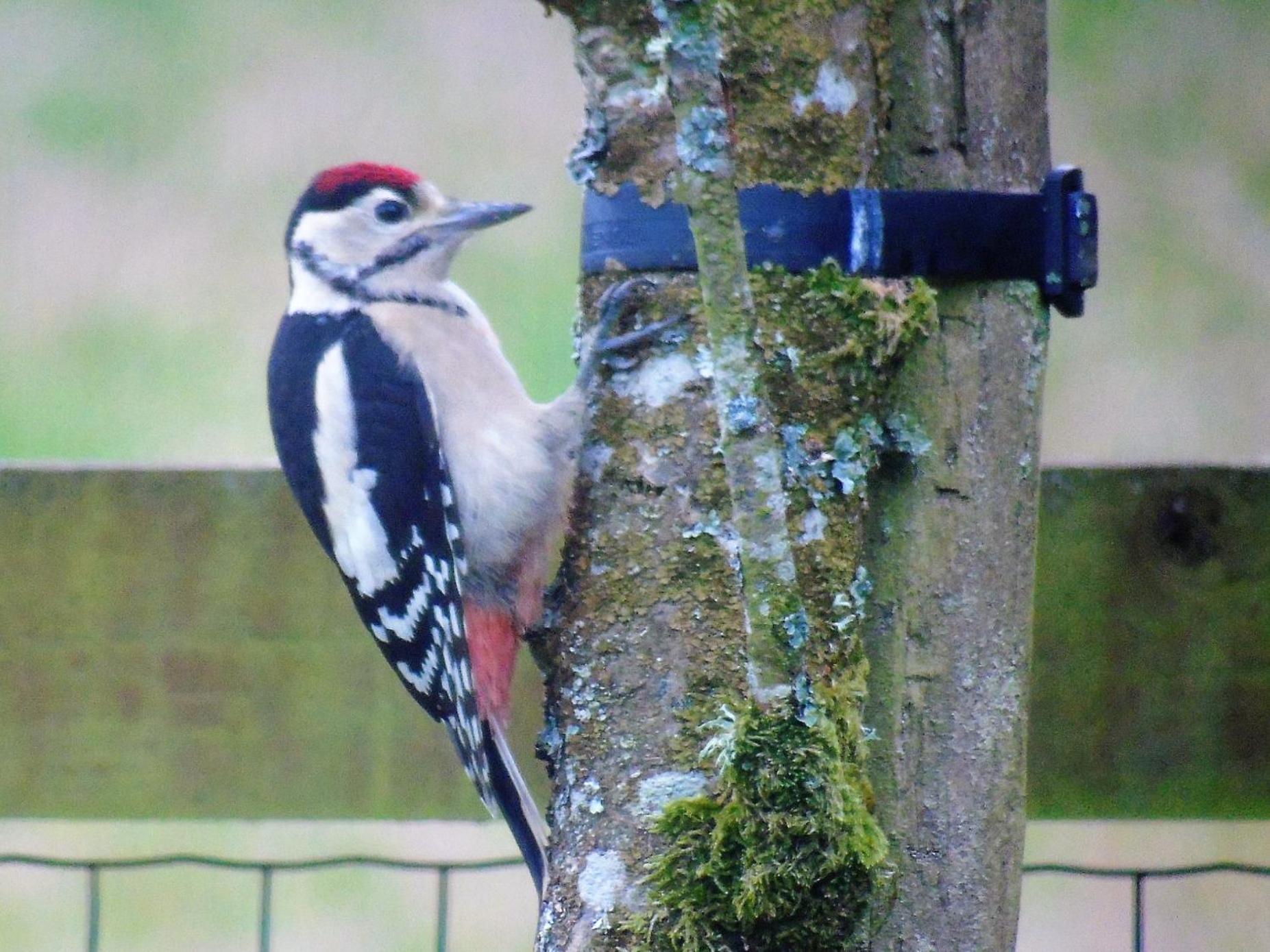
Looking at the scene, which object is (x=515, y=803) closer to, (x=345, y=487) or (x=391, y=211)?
(x=345, y=487)

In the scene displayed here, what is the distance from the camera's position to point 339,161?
3.52 metres

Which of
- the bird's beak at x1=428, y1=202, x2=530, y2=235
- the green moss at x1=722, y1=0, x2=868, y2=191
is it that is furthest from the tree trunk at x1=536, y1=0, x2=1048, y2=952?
the bird's beak at x1=428, y1=202, x2=530, y2=235

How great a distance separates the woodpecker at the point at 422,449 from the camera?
5.09 feet

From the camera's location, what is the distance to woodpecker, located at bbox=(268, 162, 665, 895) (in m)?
1.55

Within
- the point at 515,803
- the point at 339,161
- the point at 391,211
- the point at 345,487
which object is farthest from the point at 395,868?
the point at 339,161

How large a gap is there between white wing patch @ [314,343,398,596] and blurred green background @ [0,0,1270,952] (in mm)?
720

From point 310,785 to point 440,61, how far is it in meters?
1.79

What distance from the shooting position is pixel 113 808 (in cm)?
150

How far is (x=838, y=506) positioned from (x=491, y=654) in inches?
26.2

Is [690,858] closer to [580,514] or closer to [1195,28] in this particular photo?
[580,514]

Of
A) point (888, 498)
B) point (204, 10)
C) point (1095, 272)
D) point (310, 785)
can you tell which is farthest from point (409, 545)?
point (204, 10)

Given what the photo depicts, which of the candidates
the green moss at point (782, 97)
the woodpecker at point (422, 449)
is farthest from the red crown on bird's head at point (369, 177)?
the green moss at point (782, 97)

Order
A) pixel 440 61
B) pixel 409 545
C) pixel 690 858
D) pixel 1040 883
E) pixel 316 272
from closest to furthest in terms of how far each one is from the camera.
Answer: pixel 690 858 → pixel 409 545 → pixel 316 272 → pixel 1040 883 → pixel 440 61

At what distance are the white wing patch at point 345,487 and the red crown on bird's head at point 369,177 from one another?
0.23 meters
